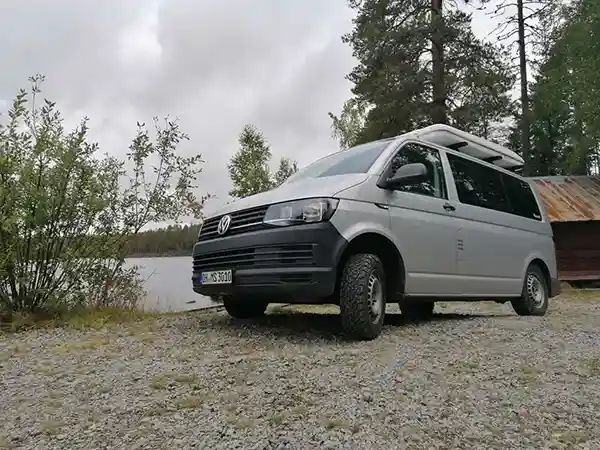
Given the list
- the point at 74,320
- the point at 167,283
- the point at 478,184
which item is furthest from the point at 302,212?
the point at 167,283

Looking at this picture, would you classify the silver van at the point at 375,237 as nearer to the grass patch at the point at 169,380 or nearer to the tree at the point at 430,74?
the grass patch at the point at 169,380

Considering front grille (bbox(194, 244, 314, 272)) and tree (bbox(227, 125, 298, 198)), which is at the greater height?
tree (bbox(227, 125, 298, 198))

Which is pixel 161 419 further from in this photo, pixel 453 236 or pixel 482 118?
pixel 482 118

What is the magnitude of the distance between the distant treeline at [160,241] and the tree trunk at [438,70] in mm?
10617

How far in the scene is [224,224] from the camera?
163 inches

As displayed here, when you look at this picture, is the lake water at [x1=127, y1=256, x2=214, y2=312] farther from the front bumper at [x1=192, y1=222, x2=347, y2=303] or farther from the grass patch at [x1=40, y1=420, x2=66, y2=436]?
the grass patch at [x1=40, y1=420, x2=66, y2=436]

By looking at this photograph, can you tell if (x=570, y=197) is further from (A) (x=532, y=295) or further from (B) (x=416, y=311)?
(B) (x=416, y=311)

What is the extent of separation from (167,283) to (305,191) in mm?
5356

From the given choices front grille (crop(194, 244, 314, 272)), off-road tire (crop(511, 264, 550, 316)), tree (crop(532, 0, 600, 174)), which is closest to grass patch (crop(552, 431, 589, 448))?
front grille (crop(194, 244, 314, 272))

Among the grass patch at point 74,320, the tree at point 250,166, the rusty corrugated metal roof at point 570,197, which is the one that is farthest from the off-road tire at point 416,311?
the tree at point 250,166

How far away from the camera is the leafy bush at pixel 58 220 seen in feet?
16.2

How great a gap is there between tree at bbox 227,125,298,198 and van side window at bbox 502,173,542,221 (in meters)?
10.3

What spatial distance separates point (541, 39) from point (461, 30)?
6.44 m

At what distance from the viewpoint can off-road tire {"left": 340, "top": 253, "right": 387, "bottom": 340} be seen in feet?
11.8
